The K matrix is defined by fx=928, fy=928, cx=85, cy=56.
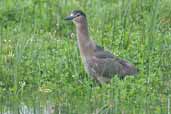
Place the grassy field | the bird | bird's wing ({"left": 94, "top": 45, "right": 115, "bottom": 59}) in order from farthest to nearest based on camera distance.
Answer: bird's wing ({"left": 94, "top": 45, "right": 115, "bottom": 59}), the bird, the grassy field

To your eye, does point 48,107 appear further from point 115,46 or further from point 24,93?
point 115,46

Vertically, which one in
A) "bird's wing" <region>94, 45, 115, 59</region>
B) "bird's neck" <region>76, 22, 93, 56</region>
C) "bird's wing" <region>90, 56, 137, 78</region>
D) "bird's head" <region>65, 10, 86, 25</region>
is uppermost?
"bird's head" <region>65, 10, 86, 25</region>

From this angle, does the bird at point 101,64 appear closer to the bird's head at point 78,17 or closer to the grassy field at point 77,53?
the grassy field at point 77,53

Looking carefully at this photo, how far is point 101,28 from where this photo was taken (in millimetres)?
11703

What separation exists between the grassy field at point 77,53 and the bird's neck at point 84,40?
5.0 inches

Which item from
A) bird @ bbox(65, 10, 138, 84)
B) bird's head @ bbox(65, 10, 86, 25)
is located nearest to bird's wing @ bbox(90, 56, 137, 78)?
bird @ bbox(65, 10, 138, 84)

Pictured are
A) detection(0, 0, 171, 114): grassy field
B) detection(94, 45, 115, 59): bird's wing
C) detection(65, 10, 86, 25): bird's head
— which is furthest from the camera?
detection(65, 10, 86, 25): bird's head

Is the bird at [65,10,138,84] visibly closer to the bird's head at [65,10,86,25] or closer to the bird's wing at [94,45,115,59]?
the bird's wing at [94,45,115,59]

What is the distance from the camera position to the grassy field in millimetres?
9438

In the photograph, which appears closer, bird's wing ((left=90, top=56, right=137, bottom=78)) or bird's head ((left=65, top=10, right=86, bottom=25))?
bird's wing ((left=90, top=56, right=137, bottom=78))

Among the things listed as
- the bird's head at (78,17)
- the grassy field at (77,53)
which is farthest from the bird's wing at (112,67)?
the bird's head at (78,17)

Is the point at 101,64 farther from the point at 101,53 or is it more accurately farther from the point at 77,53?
the point at 77,53

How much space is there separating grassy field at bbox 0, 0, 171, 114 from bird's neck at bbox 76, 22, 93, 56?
0.13 metres

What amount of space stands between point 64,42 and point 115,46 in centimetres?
65
